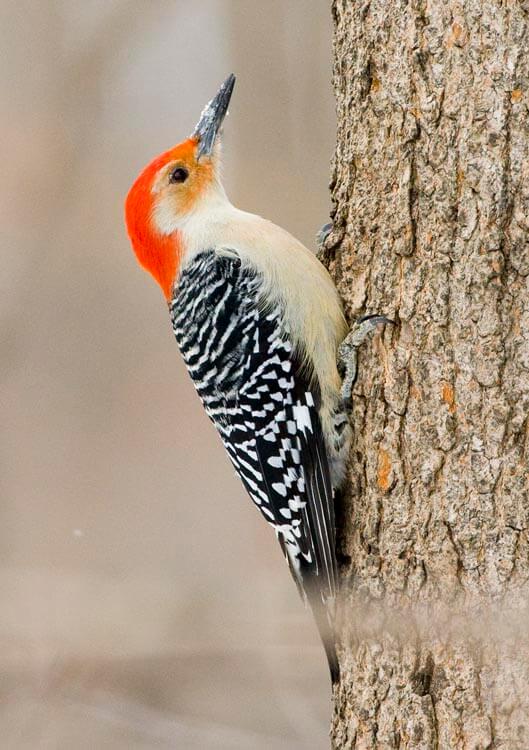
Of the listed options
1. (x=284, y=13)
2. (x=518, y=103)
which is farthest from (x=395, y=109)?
(x=284, y=13)

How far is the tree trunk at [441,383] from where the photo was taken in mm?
2684

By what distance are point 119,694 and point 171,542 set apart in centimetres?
233

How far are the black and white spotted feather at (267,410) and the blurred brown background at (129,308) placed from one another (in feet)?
6.68

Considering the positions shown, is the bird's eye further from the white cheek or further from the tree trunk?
the tree trunk

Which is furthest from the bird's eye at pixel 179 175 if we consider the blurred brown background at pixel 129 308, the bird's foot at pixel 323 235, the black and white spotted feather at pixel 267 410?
the blurred brown background at pixel 129 308

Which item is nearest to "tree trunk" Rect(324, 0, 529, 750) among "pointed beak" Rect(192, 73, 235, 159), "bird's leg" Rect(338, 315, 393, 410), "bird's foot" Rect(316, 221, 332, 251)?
"bird's leg" Rect(338, 315, 393, 410)

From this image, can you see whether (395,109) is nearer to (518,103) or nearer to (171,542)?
(518,103)

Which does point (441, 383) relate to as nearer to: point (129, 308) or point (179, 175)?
point (179, 175)

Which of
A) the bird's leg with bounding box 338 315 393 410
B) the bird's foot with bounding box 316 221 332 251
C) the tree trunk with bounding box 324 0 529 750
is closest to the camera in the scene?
the tree trunk with bounding box 324 0 529 750

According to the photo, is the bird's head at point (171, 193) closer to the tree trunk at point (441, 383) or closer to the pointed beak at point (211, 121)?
the pointed beak at point (211, 121)

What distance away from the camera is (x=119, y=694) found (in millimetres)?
5227

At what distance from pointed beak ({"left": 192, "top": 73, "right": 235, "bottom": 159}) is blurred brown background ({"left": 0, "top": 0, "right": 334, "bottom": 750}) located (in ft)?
5.77

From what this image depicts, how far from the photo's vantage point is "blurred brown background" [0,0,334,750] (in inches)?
247

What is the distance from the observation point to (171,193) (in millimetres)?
4008
